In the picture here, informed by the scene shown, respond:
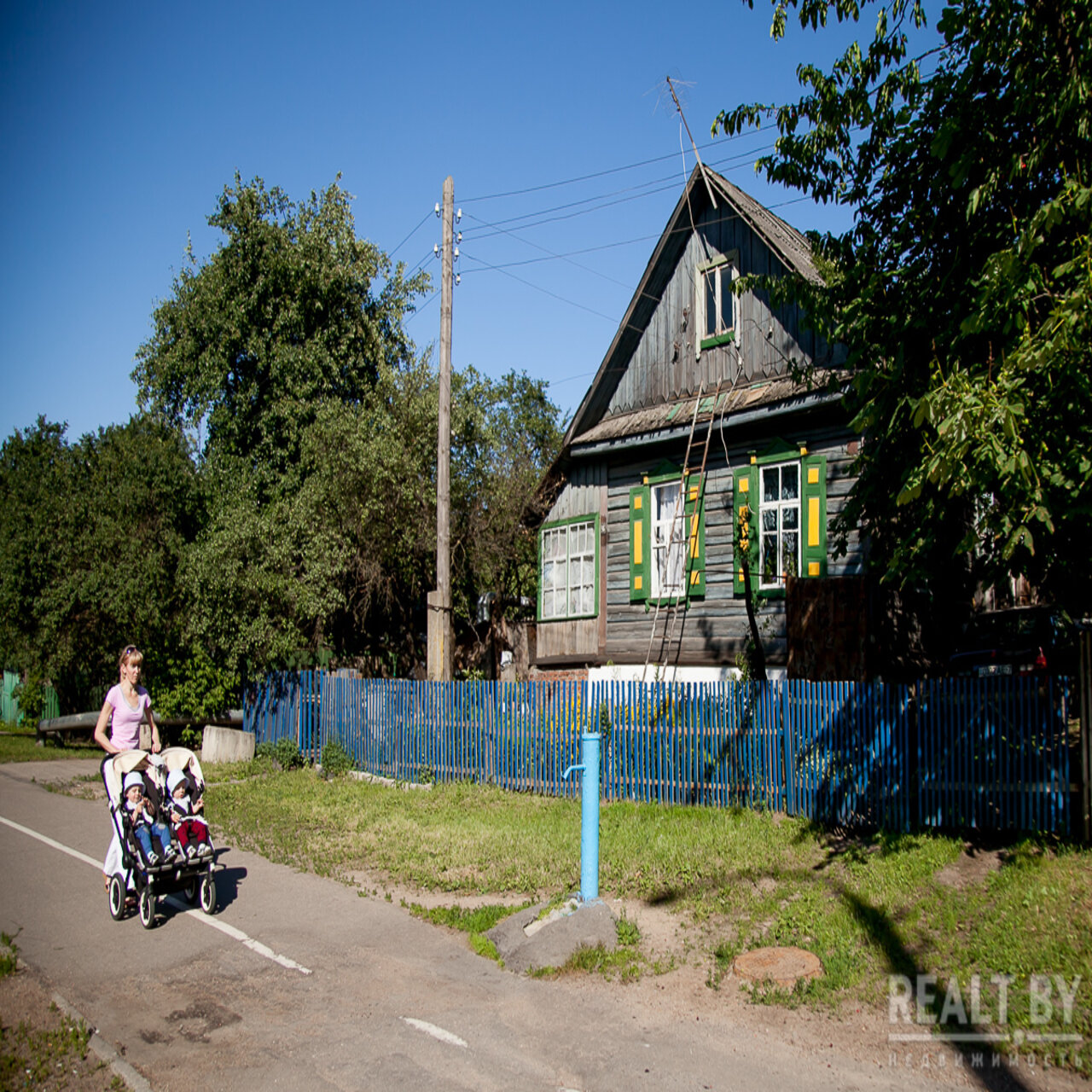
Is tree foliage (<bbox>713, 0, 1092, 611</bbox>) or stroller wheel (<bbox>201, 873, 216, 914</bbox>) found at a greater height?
tree foliage (<bbox>713, 0, 1092, 611</bbox>)

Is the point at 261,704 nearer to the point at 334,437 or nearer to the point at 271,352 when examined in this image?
the point at 334,437

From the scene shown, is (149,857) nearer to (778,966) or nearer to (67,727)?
(778,966)

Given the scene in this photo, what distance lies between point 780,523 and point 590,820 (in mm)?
8745

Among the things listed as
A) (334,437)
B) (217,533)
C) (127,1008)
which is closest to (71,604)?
(217,533)

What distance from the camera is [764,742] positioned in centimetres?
1091

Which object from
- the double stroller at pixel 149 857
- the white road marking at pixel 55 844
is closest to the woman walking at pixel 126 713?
the double stroller at pixel 149 857

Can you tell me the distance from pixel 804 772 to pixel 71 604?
54.5 feet

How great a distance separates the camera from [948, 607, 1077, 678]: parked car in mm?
11266

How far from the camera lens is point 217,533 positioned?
18.4 metres

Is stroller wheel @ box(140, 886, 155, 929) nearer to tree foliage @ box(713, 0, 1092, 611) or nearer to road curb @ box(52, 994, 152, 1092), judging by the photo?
road curb @ box(52, 994, 152, 1092)

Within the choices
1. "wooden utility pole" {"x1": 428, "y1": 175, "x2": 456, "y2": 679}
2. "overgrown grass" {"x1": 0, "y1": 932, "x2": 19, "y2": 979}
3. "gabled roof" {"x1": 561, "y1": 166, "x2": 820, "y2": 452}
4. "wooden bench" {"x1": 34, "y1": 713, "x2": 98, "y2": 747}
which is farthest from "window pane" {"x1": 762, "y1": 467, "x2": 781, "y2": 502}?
"wooden bench" {"x1": 34, "y1": 713, "x2": 98, "y2": 747}

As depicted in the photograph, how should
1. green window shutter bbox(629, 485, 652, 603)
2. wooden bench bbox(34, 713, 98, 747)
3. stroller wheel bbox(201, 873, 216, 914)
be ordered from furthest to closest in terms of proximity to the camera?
1. wooden bench bbox(34, 713, 98, 747)
2. green window shutter bbox(629, 485, 652, 603)
3. stroller wheel bbox(201, 873, 216, 914)

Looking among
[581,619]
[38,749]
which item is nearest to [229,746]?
[581,619]

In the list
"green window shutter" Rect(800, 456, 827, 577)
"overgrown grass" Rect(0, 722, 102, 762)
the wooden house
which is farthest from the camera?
"overgrown grass" Rect(0, 722, 102, 762)
